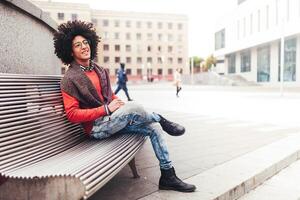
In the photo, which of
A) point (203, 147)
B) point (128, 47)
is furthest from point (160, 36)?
point (203, 147)

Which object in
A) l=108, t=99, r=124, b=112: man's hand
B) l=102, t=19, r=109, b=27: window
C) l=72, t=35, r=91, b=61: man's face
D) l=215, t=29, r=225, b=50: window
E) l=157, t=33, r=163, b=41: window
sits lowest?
l=108, t=99, r=124, b=112: man's hand

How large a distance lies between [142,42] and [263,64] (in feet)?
151

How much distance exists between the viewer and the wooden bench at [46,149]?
2.41 metres

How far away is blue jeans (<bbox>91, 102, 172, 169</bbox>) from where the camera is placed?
356 centimetres

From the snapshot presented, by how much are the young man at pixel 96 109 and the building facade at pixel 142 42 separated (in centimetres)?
7839

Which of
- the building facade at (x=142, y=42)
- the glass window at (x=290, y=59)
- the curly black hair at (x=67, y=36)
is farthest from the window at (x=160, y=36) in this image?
the curly black hair at (x=67, y=36)

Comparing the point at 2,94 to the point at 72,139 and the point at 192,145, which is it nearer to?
the point at 72,139

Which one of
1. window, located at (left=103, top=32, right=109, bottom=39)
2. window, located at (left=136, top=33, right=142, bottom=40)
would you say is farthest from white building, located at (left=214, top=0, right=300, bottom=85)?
window, located at (left=103, top=32, right=109, bottom=39)

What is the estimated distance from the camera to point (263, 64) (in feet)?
147

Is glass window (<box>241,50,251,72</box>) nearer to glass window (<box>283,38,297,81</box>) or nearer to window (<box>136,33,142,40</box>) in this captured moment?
glass window (<box>283,38,297,81</box>)

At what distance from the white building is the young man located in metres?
29.7

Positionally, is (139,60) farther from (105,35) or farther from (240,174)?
(240,174)

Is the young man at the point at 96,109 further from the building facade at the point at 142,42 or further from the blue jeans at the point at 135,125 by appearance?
the building facade at the point at 142,42

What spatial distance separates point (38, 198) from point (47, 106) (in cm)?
120
